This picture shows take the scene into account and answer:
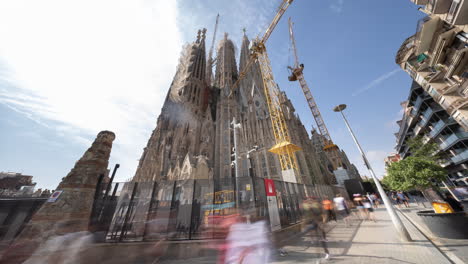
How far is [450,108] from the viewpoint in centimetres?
1280

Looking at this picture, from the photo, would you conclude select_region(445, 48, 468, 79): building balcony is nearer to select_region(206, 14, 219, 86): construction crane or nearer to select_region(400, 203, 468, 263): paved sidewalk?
select_region(400, 203, 468, 263): paved sidewalk

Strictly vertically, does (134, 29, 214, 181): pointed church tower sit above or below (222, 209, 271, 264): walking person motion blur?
above

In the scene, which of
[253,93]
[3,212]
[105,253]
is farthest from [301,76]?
[3,212]

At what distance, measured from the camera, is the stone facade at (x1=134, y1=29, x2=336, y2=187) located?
81.7 ft

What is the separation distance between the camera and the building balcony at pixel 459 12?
7.57 metres

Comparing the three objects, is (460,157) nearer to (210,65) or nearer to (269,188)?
(269,188)

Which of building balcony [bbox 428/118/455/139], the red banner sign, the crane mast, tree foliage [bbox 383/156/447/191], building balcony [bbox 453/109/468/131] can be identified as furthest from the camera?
building balcony [bbox 428/118/455/139]

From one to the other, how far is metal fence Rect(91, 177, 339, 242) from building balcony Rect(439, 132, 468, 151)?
3400cm

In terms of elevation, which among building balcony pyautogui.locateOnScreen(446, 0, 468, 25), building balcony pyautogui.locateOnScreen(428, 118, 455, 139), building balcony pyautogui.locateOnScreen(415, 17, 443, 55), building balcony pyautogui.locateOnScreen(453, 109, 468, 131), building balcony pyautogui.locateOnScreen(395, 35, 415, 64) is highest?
building balcony pyautogui.locateOnScreen(395, 35, 415, 64)

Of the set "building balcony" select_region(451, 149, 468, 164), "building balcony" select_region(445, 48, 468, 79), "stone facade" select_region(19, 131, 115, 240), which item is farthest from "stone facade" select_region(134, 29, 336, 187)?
"building balcony" select_region(451, 149, 468, 164)

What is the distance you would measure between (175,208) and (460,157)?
4346cm

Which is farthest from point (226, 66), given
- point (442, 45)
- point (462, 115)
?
point (462, 115)

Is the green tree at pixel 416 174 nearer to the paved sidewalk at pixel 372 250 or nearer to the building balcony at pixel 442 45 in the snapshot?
the building balcony at pixel 442 45

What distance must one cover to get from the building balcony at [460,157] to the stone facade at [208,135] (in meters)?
20.0
